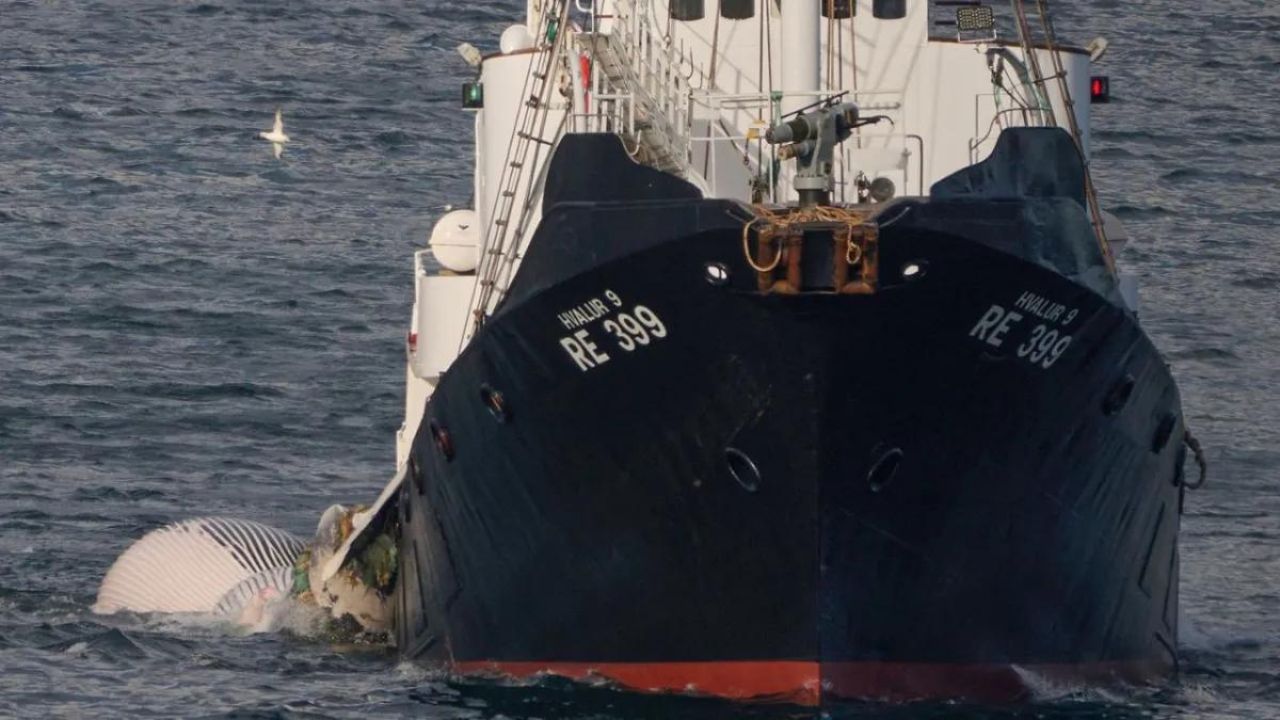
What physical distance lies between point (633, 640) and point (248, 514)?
11716 millimetres

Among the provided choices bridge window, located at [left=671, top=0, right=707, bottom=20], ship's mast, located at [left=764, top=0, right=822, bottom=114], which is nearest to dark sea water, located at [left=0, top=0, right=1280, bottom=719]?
ship's mast, located at [left=764, top=0, right=822, bottom=114]

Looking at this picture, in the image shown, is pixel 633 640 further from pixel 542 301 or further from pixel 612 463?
pixel 542 301

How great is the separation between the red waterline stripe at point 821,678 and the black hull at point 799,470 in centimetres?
2

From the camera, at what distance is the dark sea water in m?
25.5

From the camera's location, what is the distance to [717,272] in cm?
2081

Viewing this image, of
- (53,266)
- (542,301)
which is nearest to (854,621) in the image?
(542,301)

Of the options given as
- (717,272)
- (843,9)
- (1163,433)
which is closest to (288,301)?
(843,9)

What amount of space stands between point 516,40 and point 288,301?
20.4m

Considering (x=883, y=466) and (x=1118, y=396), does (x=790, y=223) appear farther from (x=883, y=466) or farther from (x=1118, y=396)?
(x=1118, y=396)

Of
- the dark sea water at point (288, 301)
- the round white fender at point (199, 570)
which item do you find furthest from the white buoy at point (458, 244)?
the dark sea water at point (288, 301)

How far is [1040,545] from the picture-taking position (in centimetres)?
2261

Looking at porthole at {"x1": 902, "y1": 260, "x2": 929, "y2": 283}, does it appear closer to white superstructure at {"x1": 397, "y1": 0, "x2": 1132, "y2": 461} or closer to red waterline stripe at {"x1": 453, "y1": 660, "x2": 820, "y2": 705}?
white superstructure at {"x1": 397, "y1": 0, "x2": 1132, "y2": 461}

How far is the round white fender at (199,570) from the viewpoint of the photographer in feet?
93.8

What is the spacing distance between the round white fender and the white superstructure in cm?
345
